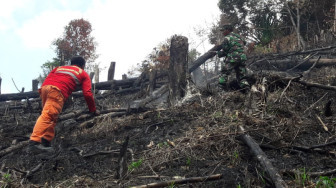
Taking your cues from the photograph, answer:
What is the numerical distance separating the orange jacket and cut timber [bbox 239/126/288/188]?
8.72ft

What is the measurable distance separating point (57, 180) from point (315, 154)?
287 cm

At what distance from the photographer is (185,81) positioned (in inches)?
257

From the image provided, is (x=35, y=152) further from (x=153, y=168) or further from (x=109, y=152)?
(x=153, y=168)

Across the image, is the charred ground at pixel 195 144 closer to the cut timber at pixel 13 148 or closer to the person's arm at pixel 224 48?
the cut timber at pixel 13 148

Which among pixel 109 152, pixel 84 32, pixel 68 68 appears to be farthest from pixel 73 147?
pixel 84 32

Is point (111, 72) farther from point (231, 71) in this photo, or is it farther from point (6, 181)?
point (6, 181)

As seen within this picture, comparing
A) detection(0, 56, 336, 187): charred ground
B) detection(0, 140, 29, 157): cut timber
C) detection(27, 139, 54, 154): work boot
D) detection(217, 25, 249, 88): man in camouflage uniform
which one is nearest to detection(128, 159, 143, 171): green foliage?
detection(0, 56, 336, 187): charred ground

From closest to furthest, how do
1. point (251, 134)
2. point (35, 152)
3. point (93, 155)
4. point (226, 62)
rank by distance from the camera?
point (251, 134)
point (93, 155)
point (35, 152)
point (226, 62)

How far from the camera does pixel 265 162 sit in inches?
122

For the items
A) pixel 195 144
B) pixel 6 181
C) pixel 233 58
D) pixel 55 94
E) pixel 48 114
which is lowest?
pixel 6 181

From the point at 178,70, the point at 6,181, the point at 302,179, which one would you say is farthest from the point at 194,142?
the point at 178,70

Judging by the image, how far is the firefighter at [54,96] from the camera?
15.9ft

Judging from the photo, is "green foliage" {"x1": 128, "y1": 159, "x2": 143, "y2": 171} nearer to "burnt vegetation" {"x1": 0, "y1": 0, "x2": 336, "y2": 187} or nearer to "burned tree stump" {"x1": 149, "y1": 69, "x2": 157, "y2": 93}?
"burnt vegetation" {"x1": 0, "y1": 0, "x2": 336, "y2": 187}

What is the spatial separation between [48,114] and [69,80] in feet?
2.32
